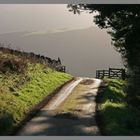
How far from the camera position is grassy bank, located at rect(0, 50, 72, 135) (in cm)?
1732

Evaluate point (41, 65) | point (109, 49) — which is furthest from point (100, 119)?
point (41, 65)

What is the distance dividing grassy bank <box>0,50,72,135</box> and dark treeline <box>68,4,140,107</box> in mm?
3531

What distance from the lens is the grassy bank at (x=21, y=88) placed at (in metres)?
17.3

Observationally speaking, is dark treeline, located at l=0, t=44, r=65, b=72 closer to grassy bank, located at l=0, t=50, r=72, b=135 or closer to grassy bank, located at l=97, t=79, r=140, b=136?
grassy bank, located at l=0, t=50, r=72, b=135

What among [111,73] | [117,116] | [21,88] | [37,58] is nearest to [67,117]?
[117,116]

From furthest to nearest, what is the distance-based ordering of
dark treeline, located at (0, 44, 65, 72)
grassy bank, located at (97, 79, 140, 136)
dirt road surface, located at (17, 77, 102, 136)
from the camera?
1. dark treeline, located at (0, 44, 65, 72)
2. grassy bank, located at (97, 79, 140, 136)
3. dirt road surface, located at (17, 77, 102, 136)

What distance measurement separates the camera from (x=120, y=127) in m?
16.9

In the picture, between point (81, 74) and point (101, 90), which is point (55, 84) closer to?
point (101, 90)

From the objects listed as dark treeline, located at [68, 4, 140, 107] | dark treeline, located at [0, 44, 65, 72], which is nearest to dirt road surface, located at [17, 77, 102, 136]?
dark treeline, located at [68, 4, 140, 107]

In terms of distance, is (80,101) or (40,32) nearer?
(40,32)

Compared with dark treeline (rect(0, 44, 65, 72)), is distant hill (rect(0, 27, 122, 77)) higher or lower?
higher

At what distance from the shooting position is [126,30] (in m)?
21.7

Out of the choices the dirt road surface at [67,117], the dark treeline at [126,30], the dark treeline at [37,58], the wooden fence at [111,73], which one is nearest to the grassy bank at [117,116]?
the dirt road surface at [67,117]

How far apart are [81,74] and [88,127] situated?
19818 millimetres
